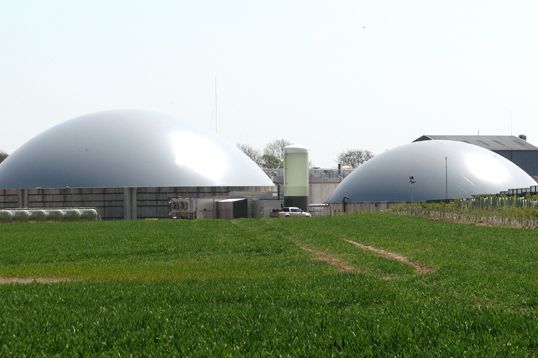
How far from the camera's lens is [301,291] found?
1741 cm

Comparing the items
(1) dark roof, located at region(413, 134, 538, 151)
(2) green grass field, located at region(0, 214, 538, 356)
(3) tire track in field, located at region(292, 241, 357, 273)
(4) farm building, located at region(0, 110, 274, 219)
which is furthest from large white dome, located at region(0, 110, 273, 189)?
(1) dark roof, located at region(413, 134, 538, 151)

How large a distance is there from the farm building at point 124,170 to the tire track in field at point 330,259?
48.2m

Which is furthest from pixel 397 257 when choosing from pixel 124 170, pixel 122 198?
pixel 124 170

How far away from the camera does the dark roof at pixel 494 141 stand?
150625mm

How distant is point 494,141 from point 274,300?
14464cm

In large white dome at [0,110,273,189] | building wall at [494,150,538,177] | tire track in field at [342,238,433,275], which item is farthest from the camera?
building wall at [494,150,538,177]

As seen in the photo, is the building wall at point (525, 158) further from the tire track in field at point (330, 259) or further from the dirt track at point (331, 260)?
the dirt track at point (331, 260)

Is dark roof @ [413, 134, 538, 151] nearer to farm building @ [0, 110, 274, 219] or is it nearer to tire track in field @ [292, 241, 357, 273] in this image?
farm building @ [0, 110, 274, 219]

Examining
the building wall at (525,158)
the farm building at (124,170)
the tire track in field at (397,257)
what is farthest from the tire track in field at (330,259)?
the building wall at (525,158)

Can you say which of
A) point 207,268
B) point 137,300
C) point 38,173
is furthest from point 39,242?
point 38,173

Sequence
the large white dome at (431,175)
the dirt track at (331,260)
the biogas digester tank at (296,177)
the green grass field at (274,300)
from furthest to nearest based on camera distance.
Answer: the biogas digester tank at (296,177) → the large white dome at (431,175) → the dirt track at (331,260) → the green grass field at (274,300)

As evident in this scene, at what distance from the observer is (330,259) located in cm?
2642

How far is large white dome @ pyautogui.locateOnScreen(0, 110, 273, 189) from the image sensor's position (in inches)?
3238

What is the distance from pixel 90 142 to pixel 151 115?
1029 centimetres
